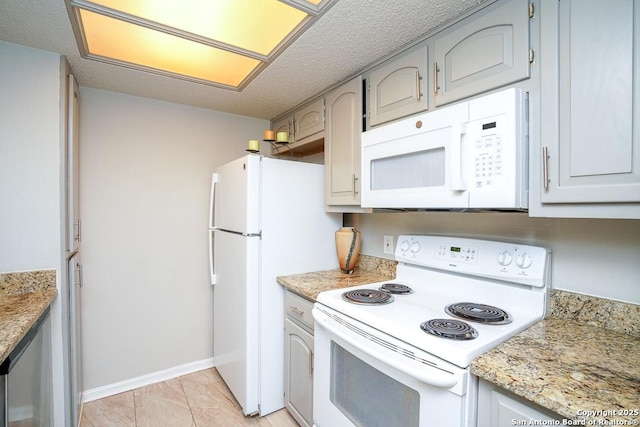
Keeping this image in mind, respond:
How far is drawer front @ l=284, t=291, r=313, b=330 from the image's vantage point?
1.72 meters

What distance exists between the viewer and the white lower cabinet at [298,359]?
171 cm

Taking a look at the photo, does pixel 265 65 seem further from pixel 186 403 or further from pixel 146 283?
pixel 186 403

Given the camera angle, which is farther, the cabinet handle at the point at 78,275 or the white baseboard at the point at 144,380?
the white baseboard at the point at 144,380

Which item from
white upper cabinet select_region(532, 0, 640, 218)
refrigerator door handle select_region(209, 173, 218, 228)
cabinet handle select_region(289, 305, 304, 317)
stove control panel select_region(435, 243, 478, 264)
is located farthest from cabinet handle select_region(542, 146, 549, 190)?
refrigerator door handle select_region(209, 173, 218, 228)

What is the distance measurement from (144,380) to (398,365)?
212 cm

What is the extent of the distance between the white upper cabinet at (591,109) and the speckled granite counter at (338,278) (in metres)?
1.05

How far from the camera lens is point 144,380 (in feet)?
7.48

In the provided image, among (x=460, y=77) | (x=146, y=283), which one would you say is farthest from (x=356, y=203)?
(x=146, y=283)

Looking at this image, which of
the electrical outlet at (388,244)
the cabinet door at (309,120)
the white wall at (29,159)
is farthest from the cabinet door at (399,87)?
the white wall at (29,159)

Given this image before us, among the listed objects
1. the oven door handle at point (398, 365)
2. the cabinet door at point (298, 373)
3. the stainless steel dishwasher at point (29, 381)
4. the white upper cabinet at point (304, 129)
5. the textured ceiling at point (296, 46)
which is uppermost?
the textured ceiling at point (296, 46)

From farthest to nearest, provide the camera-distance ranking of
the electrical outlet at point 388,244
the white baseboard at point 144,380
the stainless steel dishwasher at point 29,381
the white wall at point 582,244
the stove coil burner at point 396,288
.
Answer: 1. the white baseboard at point 144,380
2. the electrical outlet at point 388,244
3. the stove coil burner at point 396,288
4. the white wall at point 582,244
5. the stainless steel dishwasher at point 29,381

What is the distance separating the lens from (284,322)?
197 centimetres

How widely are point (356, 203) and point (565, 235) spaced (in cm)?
98

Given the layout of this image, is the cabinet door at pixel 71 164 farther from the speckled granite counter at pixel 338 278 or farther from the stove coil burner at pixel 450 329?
the stove coil burner at pixel 450 329
